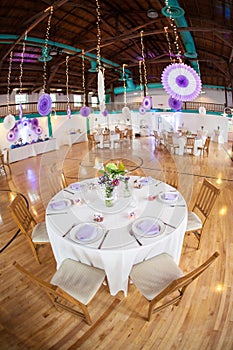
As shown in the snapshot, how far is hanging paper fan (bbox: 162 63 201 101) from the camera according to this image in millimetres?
3105

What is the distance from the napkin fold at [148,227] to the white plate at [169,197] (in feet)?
1.87

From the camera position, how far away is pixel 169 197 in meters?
3.14

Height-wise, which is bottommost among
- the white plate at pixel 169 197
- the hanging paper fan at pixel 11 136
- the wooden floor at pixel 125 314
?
the wooden floor at pixel 125 314

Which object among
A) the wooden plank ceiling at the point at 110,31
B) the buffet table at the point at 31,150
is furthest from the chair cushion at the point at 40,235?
the buffet table at the point at 31,150

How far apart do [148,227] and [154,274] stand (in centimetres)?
47

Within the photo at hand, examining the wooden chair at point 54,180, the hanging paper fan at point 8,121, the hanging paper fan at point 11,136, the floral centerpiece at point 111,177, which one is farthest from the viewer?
the hanging paper fan at point 11,136

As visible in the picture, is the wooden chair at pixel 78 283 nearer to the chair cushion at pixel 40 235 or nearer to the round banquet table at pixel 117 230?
the round banquet table at pixel 117 230

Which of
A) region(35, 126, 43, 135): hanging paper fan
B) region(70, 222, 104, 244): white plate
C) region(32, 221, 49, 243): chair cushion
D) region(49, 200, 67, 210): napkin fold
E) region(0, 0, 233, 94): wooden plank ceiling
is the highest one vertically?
region(0, 0, 233, 94): wooden plank ceiling

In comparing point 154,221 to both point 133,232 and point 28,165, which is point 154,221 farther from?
point 28,165

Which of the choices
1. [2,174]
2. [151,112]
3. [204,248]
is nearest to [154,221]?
[204,248]

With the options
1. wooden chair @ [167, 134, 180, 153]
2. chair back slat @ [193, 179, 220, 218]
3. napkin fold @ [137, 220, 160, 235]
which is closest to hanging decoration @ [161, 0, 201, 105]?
chair back slat @ [193, 179, 220, 218]

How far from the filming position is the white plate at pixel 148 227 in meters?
Answer: 2.45

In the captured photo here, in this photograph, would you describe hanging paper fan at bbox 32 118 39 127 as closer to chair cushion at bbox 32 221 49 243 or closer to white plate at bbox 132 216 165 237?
chair cushion at bbox 32 221 49 243

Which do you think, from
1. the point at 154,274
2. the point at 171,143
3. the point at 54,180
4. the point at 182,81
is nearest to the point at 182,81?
the point at 182,81
